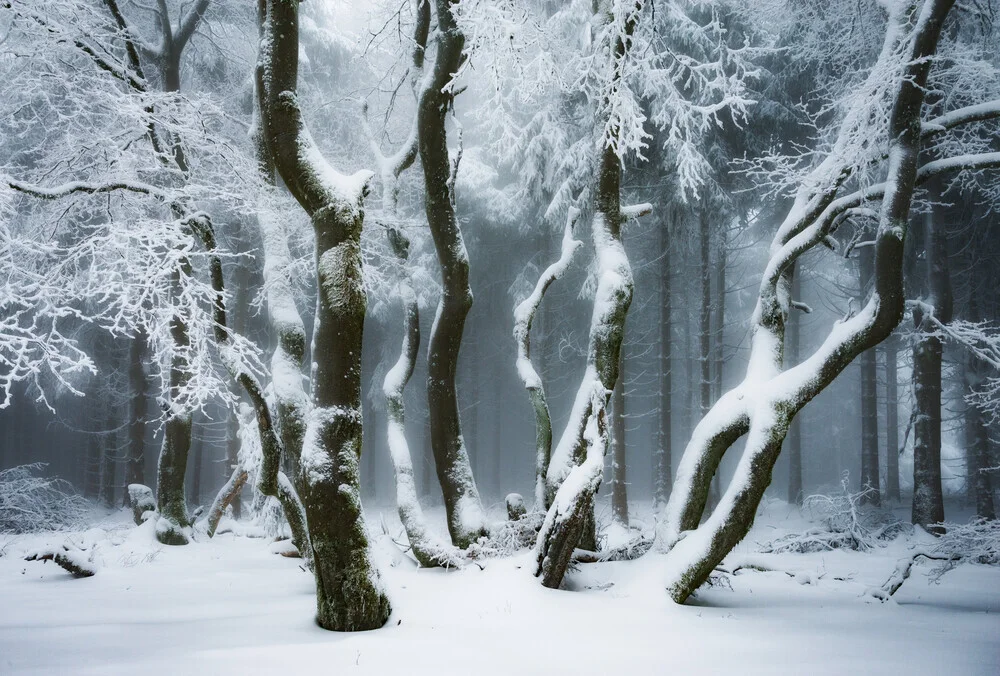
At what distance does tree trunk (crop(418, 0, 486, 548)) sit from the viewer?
7238mm

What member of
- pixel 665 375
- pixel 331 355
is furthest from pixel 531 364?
pixel 665 375

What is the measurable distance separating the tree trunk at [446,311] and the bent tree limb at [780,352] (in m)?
2.66

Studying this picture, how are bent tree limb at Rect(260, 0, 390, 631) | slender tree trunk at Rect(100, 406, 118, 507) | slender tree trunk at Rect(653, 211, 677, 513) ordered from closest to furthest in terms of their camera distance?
bent tree limb at Rect(260, 0, 390, 631), slender tree trunk at Rect(653, 211, 677, 513), slender tree trunk at Rect(100, 406, 118, 507)

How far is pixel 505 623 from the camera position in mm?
4832

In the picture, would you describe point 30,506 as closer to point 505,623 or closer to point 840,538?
point 505,623

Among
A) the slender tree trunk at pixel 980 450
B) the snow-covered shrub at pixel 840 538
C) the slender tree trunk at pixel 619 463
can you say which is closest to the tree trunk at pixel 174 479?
→ the slender tree trunk at pixel 619 463

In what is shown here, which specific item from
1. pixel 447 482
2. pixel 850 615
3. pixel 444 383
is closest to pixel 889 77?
pixel 850 615

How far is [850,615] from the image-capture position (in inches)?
219

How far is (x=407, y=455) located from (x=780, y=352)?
5.12 meters

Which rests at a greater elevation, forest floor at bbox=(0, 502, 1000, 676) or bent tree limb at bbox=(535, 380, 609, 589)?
bent tree limb at bbox=(535, 380, 609, 589)

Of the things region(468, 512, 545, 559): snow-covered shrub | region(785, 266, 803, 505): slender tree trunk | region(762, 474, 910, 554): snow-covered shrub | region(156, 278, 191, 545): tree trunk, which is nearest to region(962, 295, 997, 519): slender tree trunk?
region(762, 474, 910, 554): snow-covered shrub

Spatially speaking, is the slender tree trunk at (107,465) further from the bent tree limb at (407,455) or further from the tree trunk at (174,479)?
the bent tree limb at (407,455)

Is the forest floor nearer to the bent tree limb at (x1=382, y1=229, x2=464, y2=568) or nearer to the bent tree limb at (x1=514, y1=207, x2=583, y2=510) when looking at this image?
the bent tree limb at (x1=382, y1=229, x2=464, y2=568)

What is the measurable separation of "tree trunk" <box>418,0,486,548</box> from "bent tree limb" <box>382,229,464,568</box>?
40cm
